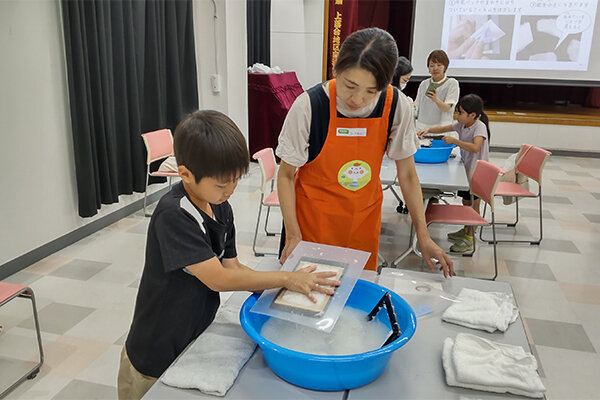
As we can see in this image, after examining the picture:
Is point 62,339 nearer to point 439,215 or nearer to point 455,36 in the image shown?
point 439,215

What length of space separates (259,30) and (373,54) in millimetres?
5094

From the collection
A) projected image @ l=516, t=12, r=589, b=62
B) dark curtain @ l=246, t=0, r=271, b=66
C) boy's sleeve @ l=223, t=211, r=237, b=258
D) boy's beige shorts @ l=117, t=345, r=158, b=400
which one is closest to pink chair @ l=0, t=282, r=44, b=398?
boy's beige shorts @ l=117, t=345, r=158, b=400

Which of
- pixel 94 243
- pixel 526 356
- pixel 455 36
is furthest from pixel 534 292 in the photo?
pixel 455 36

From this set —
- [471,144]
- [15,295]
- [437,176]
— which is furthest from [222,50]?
[15,295]

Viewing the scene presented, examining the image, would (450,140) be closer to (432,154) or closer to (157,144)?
(432,154)

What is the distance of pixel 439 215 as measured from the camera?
9.34 ft

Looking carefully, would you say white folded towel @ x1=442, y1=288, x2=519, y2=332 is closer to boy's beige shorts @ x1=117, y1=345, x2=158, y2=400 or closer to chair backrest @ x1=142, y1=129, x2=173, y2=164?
boy's beige shorts @ x1=117, y1=345, x2=158, y2=400

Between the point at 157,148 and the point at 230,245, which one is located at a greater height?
→ the point at 230,245

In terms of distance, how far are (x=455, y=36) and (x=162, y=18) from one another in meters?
4.33

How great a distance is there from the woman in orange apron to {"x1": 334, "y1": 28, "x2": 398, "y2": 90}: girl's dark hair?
0.15ft

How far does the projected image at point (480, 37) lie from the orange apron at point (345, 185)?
5.89 metres

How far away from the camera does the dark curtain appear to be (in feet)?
19.0

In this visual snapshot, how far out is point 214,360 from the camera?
37.1 inches

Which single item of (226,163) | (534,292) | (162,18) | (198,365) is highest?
(162,18)
